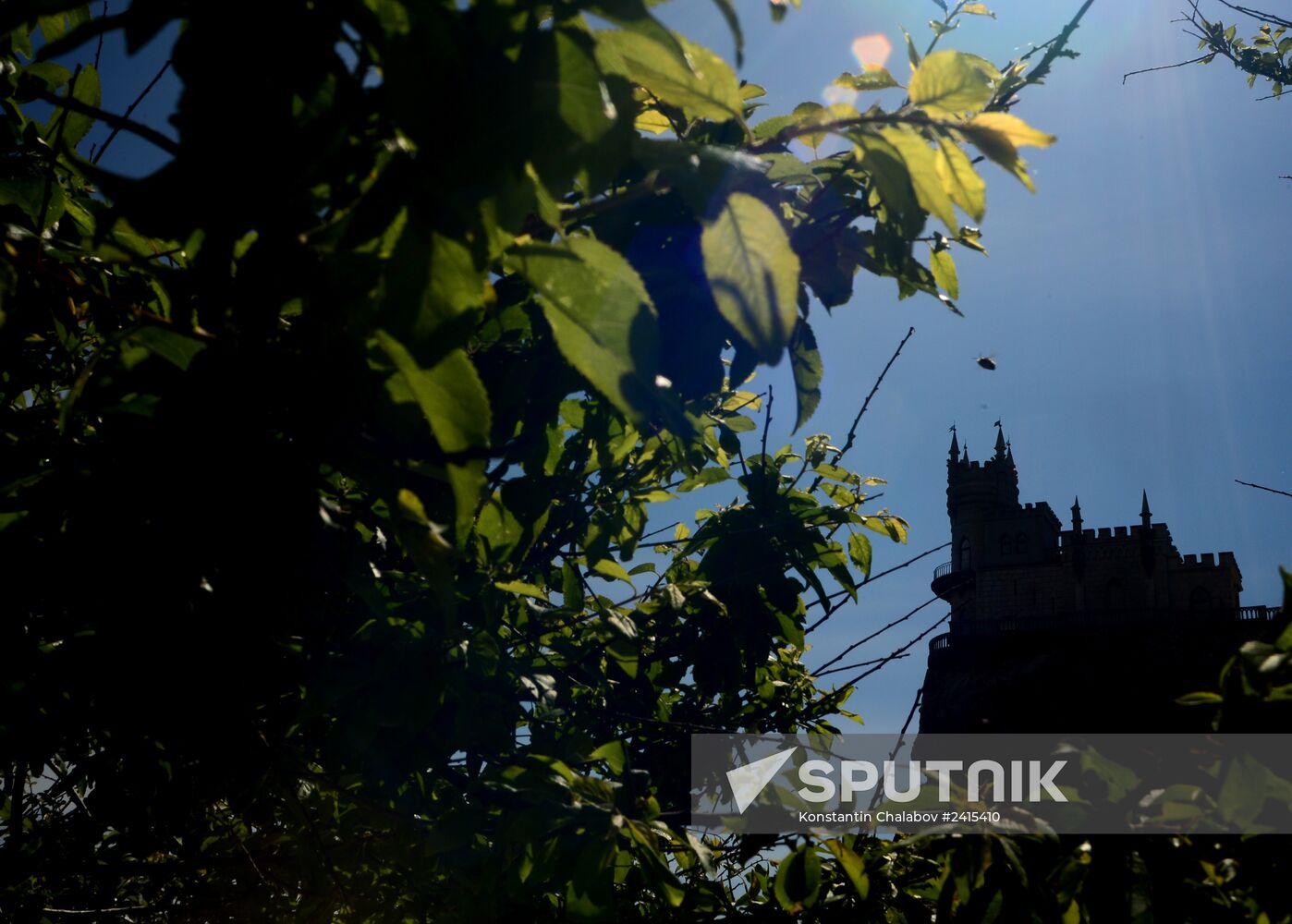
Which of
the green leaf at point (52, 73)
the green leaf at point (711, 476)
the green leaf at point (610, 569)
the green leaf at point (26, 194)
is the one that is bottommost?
the green leaf at point (610, 569)

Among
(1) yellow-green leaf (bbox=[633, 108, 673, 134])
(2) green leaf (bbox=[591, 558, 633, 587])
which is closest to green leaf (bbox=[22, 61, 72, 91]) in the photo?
(1) yellow-green leaf (bbox=[633, 108, 673, 134])

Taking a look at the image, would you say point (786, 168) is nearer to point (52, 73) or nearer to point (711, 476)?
point (711, 476)

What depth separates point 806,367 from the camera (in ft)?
5.17

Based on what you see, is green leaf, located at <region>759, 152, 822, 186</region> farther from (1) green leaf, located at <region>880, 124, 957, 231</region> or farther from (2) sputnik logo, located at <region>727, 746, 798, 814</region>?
(2) sputnik logo, located at <region>727, 746, 798, 814</region>

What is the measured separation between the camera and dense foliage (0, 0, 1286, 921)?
0.80 metres

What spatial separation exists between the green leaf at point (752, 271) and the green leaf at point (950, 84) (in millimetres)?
287

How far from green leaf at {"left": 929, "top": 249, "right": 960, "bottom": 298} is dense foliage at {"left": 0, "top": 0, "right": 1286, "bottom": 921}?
12mm

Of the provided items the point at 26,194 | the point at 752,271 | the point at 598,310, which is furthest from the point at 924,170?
the point at 26,194

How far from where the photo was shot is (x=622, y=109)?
87 centimetres

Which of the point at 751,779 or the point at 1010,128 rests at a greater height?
the point at 1010,128

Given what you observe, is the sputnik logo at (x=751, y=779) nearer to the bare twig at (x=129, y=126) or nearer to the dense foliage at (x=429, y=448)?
the dense foliage at (x=429, y=448)

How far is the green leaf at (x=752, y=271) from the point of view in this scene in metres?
0.86

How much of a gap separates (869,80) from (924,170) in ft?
0.99

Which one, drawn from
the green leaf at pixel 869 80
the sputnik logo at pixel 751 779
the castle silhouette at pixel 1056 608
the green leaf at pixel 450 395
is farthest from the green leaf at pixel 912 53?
the castle silhouette at pixel 1056 608
